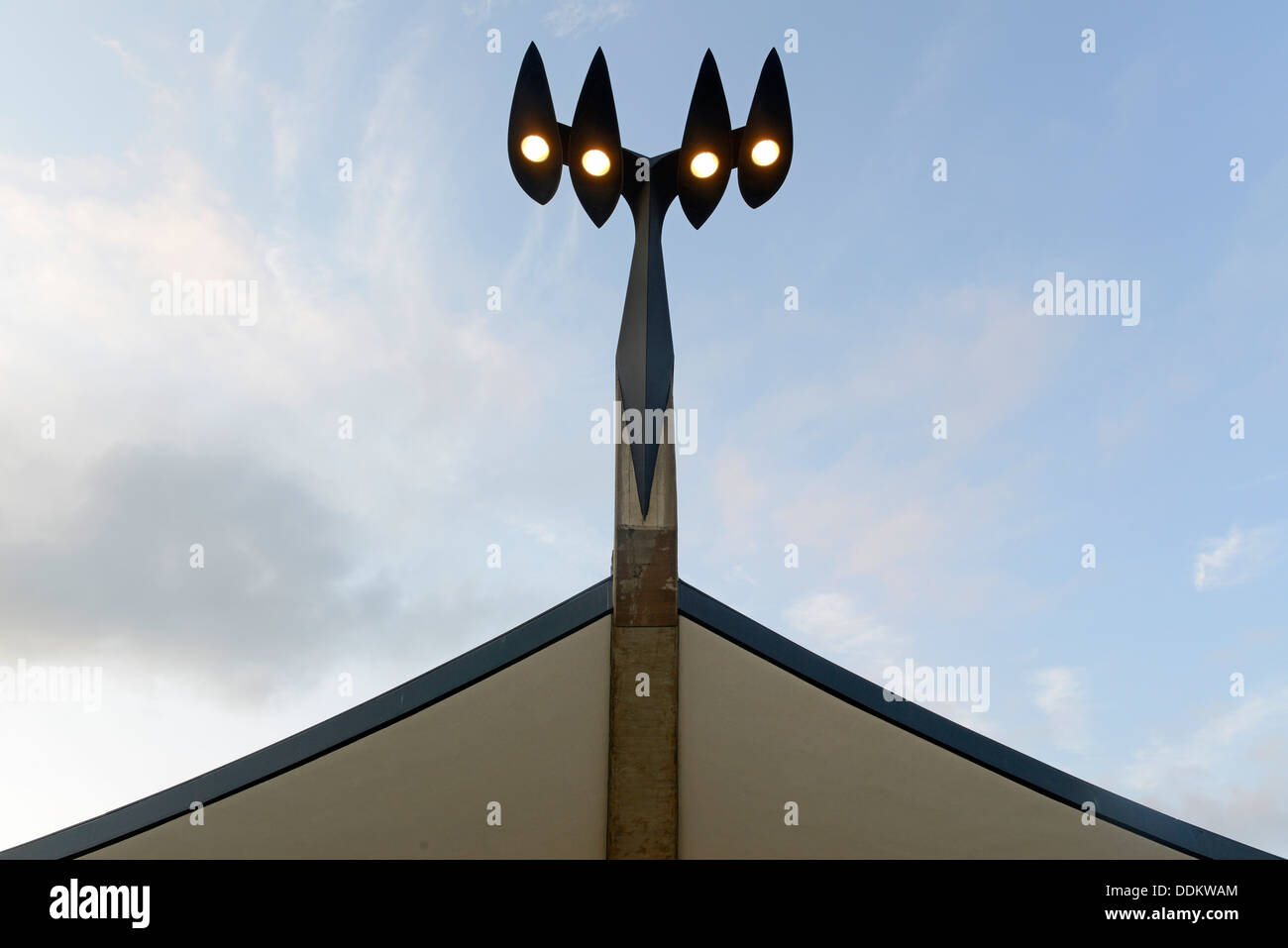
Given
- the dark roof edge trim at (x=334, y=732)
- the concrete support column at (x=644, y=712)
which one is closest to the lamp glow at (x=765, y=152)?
the concrete support column at (x=644, y=712)

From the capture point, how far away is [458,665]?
7516mm

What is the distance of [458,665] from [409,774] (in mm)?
985

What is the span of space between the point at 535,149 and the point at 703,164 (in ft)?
4.78

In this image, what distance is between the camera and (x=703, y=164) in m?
7.37

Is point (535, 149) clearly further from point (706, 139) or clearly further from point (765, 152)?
point (765, 152)

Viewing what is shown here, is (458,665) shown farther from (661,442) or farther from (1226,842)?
(1226,842)

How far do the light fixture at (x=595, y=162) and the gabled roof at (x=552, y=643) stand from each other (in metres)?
3.60

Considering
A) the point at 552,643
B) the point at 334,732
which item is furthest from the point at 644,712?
the point at 334,732

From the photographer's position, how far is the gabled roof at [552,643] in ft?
22.7

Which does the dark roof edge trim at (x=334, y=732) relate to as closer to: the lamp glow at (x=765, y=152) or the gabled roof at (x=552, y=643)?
the gabled roof at (x=552, y=643)
